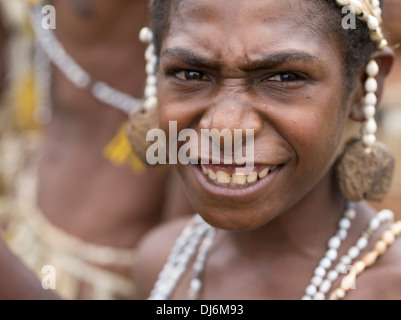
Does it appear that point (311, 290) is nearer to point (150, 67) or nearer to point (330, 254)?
point (330, 254)

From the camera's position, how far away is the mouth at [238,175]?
5.73 ft

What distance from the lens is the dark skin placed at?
1.66m

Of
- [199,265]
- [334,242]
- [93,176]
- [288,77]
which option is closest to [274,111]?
[288,77]

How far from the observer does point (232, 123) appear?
64.5 inches

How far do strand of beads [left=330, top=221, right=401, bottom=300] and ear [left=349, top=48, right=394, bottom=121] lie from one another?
0.34 m

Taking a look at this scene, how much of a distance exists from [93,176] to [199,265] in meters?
1.17

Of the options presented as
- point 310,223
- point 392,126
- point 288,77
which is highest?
point 392,126

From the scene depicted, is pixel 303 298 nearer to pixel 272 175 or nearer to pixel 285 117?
pixel 272 175

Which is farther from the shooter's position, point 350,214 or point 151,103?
point 151,103

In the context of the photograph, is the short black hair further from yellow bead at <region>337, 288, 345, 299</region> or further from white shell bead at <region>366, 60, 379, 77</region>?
yellow bead at <region>337, 288, 345, 299</region>

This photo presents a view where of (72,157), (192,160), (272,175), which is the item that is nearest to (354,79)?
(272,175)

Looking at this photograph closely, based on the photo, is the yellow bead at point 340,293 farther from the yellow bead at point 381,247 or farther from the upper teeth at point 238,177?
the upper teeth at point 238,177

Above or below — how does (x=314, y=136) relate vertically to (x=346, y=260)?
above
